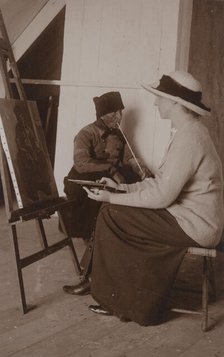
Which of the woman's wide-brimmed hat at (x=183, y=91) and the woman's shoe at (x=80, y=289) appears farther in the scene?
the woman's shoe at (x=80, y=289)

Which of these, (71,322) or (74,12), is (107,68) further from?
(71,322)

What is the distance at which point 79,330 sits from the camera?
2.24m

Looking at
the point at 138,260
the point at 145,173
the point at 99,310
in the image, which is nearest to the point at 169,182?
the point at 138,260

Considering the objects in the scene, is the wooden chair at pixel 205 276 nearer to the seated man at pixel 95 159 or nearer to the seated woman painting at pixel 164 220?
the seated woman painting at pixel 164 220

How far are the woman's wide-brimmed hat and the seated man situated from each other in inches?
50.7

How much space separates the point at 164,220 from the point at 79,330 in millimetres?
664

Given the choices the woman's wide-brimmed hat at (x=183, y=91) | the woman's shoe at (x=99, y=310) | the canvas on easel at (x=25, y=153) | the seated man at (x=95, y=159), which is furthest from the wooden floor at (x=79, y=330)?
the woman's wide-brimmed hat at (x=183, y=91)

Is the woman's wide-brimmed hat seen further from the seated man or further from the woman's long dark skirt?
the seated man

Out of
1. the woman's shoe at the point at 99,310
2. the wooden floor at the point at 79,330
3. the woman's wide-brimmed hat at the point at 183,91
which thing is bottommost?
the wooden floor at the point at 79,330

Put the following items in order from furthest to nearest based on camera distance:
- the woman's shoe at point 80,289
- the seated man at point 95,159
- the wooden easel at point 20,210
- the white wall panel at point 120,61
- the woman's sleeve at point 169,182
Answer: the white wall panel at point 120,61 < the seated man at point 95,159 < the woman's shoe at point 80,289 < the wooden easel at point 20,210 < the woman's sleeve at point 169,182

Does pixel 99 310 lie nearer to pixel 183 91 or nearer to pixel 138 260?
pixel 138 260

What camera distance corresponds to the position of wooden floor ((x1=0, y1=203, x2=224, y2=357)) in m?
2.06

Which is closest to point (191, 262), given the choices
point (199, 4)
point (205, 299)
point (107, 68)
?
point (205, 299)

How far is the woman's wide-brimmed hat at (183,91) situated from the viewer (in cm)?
227
